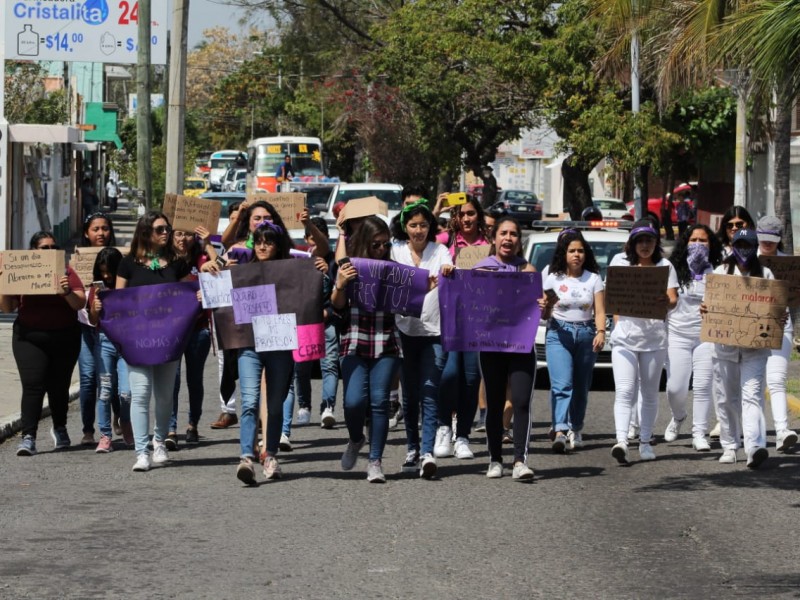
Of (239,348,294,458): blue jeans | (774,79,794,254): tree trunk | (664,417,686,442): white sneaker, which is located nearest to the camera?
(239,348,294,458): blue jeans

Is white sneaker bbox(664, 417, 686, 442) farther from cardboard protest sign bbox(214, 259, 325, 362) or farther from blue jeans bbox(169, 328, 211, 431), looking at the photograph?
blue jeans bbox(169, 328, 211, 431)

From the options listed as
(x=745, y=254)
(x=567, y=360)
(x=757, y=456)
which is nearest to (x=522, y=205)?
(x=567, y=360)

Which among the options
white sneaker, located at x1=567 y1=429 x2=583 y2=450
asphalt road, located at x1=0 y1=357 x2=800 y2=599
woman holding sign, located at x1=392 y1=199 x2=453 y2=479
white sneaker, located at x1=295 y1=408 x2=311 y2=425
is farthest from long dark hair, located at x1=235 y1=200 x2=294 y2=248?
white sneaker, located at x1=567 y1=429 x2=583 y2=450

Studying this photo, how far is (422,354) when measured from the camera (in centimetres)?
949

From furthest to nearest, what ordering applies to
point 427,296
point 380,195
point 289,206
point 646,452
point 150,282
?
point 380,195 < point 289,206 < point 646,452 < point 150,282 < point 427,296

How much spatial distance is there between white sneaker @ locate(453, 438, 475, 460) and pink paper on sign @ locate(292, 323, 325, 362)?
5.01 feet

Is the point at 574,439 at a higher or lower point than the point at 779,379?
lower

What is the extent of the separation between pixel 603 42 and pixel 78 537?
22621mm

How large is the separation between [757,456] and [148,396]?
4235 millimetres

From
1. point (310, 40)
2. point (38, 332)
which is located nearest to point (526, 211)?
point (310, 40)

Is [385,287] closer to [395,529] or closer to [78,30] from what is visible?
[395,529]

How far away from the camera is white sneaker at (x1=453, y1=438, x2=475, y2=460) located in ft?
34.1

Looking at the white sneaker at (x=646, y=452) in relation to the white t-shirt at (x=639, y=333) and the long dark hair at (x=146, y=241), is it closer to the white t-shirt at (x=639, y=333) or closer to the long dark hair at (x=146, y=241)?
the white t-shirt at (x=639, y=333)

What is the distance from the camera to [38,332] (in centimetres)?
1061
